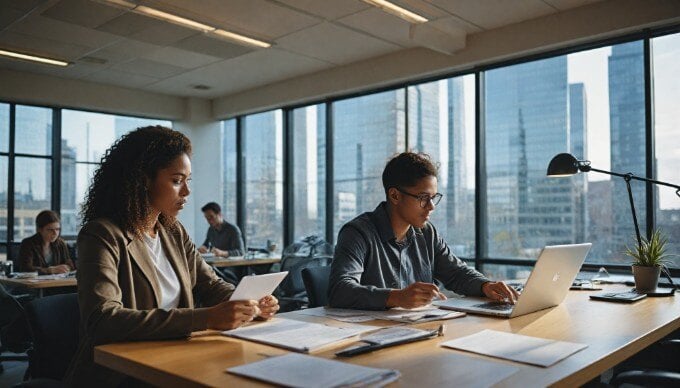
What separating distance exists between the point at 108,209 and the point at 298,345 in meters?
0.78

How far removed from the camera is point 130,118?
24.7 ft

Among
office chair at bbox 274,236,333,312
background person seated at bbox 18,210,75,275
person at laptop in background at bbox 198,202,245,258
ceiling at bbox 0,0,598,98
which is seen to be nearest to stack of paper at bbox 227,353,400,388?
office chair at bbox 274,236,333,312

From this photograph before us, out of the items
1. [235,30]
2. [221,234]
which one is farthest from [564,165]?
[221,234]

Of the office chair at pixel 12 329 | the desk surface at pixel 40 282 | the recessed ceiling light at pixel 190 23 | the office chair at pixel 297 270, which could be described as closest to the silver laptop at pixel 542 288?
the office chair at pixel 297 270

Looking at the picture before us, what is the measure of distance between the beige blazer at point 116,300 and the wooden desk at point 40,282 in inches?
97.4

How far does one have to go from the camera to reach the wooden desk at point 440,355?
1169 mm

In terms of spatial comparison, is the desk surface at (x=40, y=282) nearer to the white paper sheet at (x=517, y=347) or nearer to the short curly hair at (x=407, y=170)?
the short curly hair at (x=407, y=170)

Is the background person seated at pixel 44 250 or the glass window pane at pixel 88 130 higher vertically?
the glass window pane at pixel 88 130

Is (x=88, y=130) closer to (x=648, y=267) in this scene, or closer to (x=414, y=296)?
(x=414, y=296)

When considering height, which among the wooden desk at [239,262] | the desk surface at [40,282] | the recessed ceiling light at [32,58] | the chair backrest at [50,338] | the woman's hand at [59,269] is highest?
the recessed ceiling light at [32,58]

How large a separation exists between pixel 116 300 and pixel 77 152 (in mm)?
6079

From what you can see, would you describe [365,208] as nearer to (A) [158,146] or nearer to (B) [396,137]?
(B) [396,137]

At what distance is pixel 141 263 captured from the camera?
1.72 metres

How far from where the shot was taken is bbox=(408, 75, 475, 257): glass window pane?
5328 mm
